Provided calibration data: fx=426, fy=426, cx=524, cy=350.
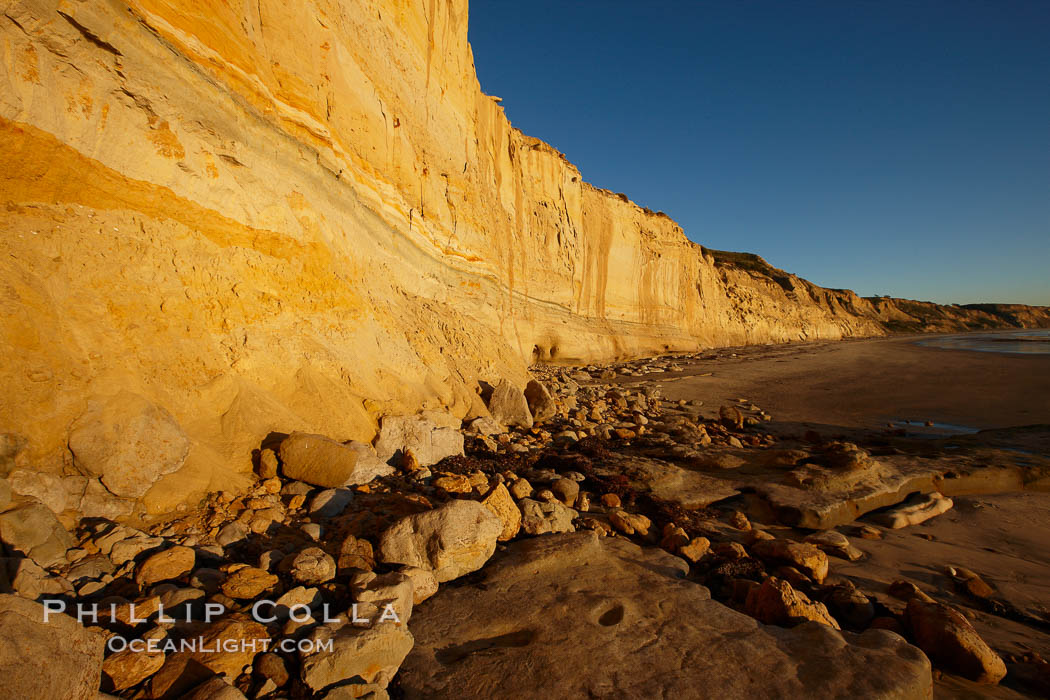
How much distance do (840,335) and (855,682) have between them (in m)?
61.9

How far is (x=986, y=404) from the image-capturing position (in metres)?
10.6

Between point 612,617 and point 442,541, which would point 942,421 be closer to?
point 612,617

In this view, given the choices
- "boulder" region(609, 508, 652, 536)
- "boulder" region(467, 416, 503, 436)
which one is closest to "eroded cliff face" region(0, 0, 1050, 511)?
"boulder" region(467, 416, 503, 436)

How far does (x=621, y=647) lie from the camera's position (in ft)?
7.06

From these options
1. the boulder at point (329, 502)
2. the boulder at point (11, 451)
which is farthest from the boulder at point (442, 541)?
the boulder at point (11, 451)

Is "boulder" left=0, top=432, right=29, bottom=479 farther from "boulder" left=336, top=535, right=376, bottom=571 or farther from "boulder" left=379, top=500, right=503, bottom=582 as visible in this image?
"boulder" left=379, top=500, right=503, bottom=582

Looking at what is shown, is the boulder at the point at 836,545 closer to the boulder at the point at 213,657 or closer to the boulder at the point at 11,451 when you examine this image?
the boulder at the point at 213,657

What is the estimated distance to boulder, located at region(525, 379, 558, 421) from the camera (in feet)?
25.2

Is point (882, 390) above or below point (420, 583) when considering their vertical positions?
below

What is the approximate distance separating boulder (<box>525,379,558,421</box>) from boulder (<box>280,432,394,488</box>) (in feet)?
14.0

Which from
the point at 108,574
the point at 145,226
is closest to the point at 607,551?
the point at 108,574

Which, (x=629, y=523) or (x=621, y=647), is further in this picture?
(x=629, y=523)

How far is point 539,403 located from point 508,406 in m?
1.05

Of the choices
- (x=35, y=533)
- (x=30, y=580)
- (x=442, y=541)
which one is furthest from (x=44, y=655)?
(x=442, y=541)
